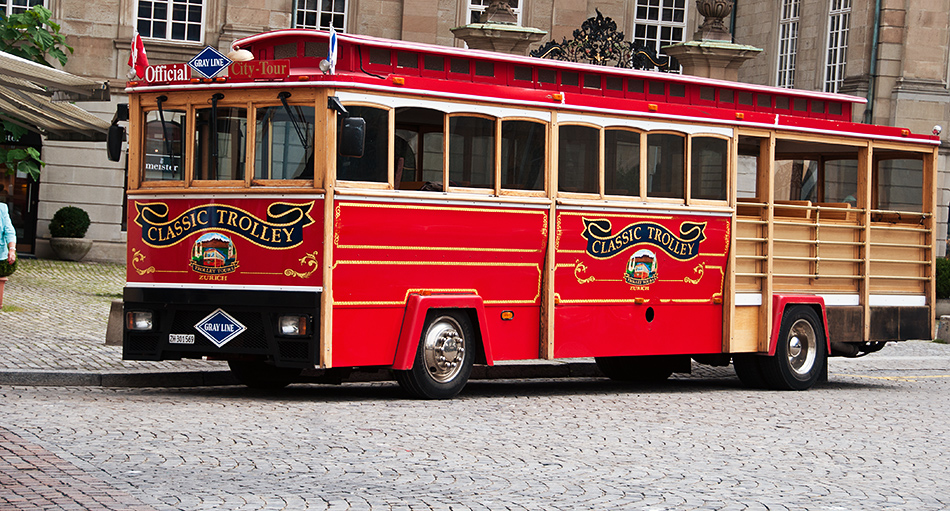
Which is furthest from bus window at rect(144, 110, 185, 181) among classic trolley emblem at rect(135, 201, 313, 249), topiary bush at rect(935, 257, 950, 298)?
topiary bush at rect(935, 257, 950, 298)

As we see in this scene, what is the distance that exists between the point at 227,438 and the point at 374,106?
11.5 feet

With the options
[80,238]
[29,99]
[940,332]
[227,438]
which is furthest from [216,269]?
[80,238]

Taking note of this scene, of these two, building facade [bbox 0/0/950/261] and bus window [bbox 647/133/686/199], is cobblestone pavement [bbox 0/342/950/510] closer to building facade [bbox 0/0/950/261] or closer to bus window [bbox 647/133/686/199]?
bus window [bbox 647/133/686/199]

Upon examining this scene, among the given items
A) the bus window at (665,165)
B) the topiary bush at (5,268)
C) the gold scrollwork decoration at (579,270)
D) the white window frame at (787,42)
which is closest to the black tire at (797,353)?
the bus window at (665,165)

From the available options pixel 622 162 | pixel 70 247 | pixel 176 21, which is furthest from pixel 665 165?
pixel 176 21

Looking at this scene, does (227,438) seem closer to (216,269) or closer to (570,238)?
(216,269)

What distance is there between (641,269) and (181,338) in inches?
181

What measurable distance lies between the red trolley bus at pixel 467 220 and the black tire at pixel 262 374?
0.07ft

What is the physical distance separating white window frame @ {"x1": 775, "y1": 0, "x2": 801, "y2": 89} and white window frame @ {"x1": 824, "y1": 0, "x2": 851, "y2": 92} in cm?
127

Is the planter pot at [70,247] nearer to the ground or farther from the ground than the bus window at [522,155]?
nearer to the ground

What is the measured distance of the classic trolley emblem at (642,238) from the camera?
44.1ft

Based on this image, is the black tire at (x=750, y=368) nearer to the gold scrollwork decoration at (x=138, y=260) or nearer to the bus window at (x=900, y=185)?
the bus window at (x=900, y=185)

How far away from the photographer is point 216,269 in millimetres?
11898

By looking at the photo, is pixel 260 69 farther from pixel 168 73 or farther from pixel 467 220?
pixel 467 220
